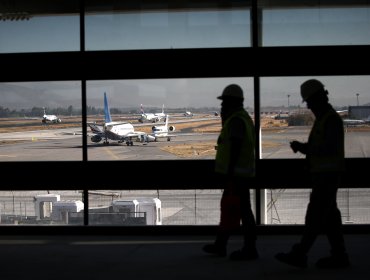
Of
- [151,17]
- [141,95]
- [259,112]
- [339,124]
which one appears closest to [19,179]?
[141,95]

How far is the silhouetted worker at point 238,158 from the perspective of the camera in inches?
246

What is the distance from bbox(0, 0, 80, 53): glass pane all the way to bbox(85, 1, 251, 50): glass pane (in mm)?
333

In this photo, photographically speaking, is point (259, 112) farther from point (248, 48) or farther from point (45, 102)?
point (45, 102)

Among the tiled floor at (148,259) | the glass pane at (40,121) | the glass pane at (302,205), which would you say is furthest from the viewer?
the glass pane at (40,121)

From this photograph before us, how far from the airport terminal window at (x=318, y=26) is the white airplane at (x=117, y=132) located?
1872 millimetres

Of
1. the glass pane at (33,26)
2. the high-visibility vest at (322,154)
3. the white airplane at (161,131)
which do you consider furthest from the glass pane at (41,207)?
the high-visibility vest at (322,154)

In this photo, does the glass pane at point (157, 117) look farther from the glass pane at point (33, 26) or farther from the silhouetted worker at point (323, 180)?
the silhouetted worker at point (323, 180)

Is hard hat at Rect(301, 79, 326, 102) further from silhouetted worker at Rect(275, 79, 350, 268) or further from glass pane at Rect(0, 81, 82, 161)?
glass pane at Rect(0, 81, 82, 161)

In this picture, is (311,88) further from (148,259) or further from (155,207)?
(155,207)

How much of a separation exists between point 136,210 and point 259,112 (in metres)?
1.90

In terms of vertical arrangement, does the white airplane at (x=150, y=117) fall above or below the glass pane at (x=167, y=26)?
below

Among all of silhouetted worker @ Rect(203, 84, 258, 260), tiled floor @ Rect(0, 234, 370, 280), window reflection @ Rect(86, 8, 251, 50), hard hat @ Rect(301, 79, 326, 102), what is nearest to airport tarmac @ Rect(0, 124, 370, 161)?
tiled floor @ Rect(0, 234, 370, 280)

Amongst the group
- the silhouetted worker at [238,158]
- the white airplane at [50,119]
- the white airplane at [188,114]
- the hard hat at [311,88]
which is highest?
the hard hat at [311,88]

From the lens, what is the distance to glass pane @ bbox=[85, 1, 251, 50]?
25.9ft
